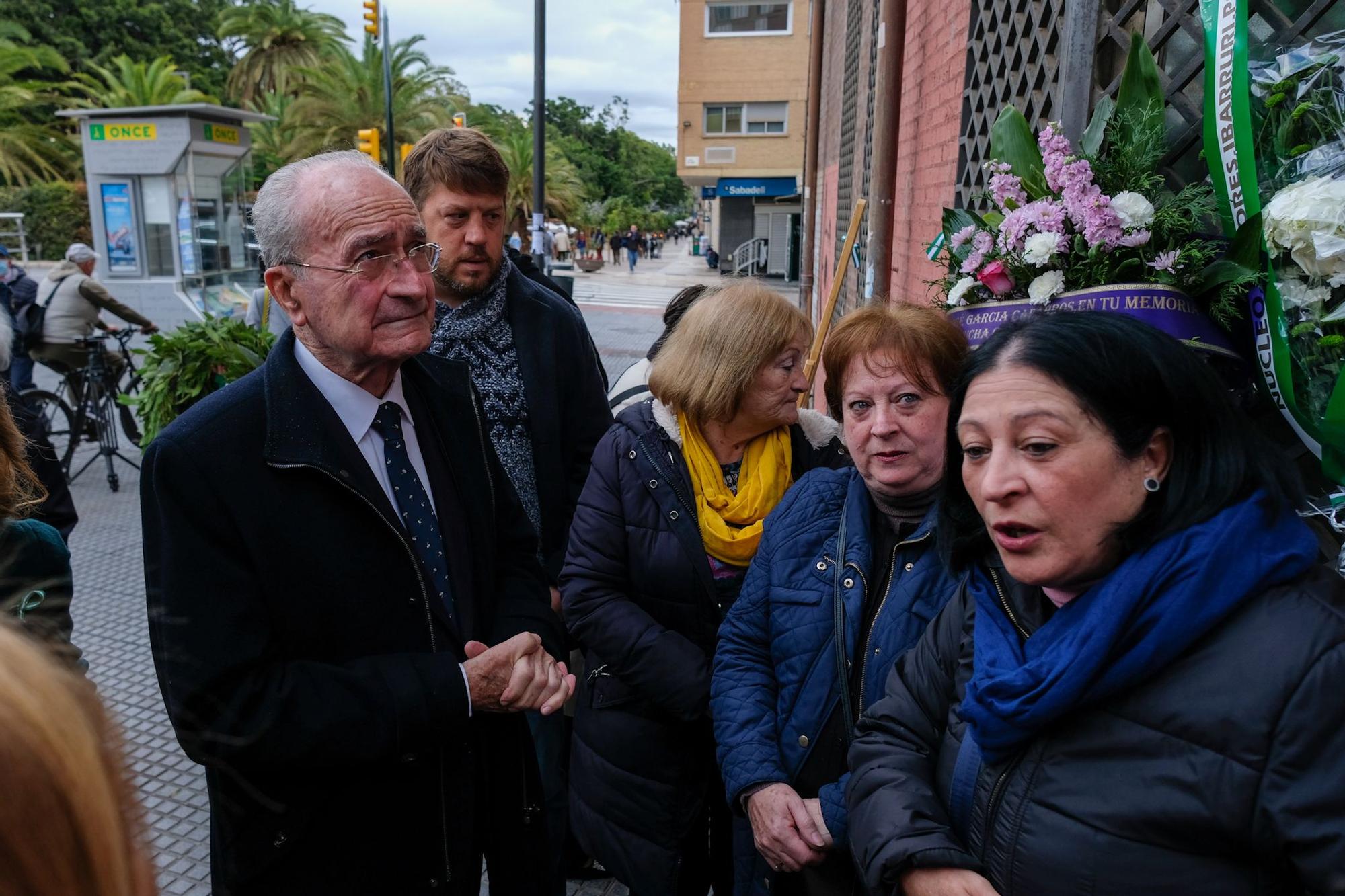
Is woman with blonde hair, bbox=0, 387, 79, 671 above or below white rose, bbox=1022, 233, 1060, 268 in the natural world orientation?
below

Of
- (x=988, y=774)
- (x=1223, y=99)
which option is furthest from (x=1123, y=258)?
(x=988, y=774)

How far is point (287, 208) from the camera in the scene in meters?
1.98

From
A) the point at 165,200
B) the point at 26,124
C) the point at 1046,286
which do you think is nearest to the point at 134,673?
the point at 1046,286

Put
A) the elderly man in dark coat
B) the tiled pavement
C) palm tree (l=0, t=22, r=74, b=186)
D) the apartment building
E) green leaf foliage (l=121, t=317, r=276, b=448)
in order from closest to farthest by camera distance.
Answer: the elderly man in dark coat
the tiled pavement
green leaf foliage (l=121, t=317, r=276, b=448)
palm tree (l=0, t=22, r=74, b=186)
the apartment building

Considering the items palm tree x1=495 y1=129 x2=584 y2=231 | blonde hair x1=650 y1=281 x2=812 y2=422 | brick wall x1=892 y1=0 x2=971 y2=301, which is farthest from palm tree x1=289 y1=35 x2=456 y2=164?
blonde hair x1=650 y1=281 x2=812 y2=422

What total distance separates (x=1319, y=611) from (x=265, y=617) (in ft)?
5.76

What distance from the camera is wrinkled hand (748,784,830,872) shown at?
78.3 inches

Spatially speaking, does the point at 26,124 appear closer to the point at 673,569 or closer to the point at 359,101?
the point at 359,101

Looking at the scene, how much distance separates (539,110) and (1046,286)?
11.3m

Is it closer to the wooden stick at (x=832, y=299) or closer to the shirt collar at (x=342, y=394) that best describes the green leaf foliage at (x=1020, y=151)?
the wooden stick at (x=832, y=299)

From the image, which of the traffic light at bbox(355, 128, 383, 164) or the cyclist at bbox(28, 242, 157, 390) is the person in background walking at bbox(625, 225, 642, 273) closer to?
the traffic light at bbox(355, 128, 383, 164)

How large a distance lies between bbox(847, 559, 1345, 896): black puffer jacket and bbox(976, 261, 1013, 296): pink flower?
0.93 m

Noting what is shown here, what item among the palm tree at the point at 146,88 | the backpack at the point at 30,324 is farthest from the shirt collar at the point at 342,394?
the palm tree at the point at 146,88

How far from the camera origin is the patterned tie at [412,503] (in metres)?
2.06
